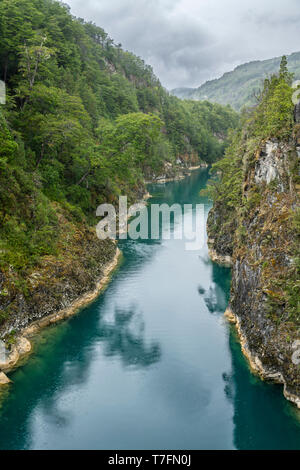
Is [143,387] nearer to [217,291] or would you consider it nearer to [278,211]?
[278,211]

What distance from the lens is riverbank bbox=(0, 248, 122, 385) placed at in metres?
16.7

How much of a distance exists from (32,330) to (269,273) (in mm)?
12885

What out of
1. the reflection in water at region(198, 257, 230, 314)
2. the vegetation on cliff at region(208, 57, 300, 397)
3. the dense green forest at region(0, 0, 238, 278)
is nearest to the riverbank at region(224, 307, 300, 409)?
the vegetation on cliff at region(208, 57, 300, 397)

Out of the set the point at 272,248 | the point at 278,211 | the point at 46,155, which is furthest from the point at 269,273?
the point at 46,155

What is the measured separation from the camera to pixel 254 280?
720 inches

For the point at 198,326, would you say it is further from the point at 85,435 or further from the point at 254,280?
the point at 85,435

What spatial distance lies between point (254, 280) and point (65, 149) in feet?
67.2

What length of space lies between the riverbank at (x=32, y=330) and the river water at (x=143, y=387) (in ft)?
1.46

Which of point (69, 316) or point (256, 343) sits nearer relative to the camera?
point (256, 343)

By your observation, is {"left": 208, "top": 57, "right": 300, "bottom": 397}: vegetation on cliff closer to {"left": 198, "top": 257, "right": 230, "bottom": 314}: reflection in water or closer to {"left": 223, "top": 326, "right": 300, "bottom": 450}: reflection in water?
{"left": 223, "top": 326, "right": 300, "bottom": 450}: reflection in water

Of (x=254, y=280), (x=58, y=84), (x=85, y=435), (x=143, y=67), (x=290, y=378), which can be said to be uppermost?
(x=143, y=67)

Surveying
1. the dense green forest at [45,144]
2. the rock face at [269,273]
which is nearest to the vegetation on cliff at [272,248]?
the rock face at [269,273]

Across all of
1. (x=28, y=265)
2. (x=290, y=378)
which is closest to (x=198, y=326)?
(x=290, y=378)

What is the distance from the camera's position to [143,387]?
16422 millimetres
